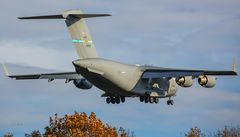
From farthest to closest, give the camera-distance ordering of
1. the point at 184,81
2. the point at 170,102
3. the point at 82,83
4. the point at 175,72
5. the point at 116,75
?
the point at 170,102, the point at 82,83, the point at 184,81, the point at 175,72, the point at 116,75

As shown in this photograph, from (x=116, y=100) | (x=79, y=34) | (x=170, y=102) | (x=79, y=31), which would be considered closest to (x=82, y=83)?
(x=116, y=100)

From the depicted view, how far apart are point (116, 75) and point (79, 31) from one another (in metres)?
3.99

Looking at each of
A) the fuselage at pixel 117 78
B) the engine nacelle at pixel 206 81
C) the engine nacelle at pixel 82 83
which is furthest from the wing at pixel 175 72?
the engine nacelle at pixel 82 83

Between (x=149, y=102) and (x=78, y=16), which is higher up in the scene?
(x=78, y=16)

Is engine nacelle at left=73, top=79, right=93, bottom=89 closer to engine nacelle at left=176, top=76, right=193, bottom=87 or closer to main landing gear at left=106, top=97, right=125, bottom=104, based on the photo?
main landing gear at left=106, top=97, right=125, bottom=104

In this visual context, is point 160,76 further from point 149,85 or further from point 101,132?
point 101,132

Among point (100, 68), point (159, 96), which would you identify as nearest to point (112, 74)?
point (100, 68)

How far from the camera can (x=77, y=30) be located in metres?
60.9

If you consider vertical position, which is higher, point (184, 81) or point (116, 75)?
point (184, 81)

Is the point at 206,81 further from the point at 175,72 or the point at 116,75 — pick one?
the point at 116,75

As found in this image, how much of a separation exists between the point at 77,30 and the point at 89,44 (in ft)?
5.15

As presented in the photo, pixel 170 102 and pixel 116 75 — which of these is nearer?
pixel 116 75

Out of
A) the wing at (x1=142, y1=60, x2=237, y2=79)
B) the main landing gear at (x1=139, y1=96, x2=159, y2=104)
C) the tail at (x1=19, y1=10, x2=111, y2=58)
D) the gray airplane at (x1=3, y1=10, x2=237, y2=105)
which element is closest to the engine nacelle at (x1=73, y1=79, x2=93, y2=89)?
the gray airplane at (x1=3, y1=10, x2=237, y2=105)

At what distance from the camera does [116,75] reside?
200 ft
